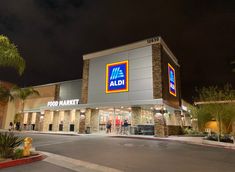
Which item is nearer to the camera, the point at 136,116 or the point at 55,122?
the point at 136,116

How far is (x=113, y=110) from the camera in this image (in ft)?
82.5

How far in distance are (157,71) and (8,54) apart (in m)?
15.6

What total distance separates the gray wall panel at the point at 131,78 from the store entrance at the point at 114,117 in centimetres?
219

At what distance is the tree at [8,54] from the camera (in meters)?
8.95

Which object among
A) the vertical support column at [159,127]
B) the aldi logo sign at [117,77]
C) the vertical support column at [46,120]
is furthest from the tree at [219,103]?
the vertical support column at [46,120]

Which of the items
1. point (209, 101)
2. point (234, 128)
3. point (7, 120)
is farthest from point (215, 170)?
point (7, 120)

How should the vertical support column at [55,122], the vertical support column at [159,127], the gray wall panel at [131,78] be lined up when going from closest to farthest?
the vertical support column at [159,127] < the gray wall panel at [131,78] < the vertical support column at [55,122]

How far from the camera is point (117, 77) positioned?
23.8m

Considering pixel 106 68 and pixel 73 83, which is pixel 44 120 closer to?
pixel 73 83

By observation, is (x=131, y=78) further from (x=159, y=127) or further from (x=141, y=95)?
(x=159, y=127)

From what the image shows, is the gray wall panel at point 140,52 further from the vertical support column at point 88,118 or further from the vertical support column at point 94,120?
the vertical support column at point 88,118

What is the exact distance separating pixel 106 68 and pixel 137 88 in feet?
18.4

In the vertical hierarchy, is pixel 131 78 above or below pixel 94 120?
above

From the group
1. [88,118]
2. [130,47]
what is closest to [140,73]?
[130,47]
